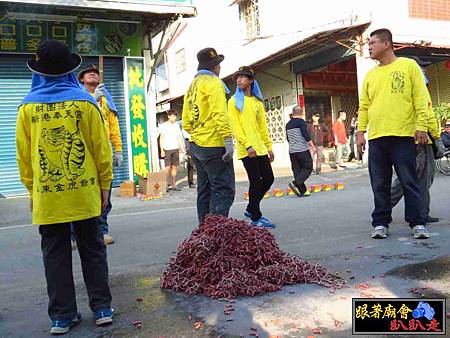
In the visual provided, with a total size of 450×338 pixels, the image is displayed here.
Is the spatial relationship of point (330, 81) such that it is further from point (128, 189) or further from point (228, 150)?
point (228, 150)

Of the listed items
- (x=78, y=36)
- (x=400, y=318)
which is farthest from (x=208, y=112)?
(x=78, y=36)

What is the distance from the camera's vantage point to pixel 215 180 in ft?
16.0

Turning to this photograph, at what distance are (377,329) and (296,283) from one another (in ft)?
3.32

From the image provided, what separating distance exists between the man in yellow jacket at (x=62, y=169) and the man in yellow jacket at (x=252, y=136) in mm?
2897

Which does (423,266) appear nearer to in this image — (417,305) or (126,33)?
(417,305)

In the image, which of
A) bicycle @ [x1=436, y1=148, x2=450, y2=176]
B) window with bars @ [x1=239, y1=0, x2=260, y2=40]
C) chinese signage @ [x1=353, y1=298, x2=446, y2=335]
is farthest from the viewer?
window with bars @ [x1=239, y1=0, x2=260, y2=40]

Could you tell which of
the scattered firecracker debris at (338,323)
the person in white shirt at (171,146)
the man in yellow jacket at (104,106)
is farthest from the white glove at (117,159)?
the person in white shirt at (171,146)

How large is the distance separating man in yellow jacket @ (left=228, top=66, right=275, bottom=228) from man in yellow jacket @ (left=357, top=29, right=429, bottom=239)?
4.54 feet

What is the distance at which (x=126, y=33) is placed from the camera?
1244 centimetres

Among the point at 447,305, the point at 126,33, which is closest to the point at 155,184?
the point at 126,33

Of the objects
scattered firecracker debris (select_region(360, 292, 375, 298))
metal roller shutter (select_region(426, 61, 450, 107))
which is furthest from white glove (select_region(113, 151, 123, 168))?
metal roller shutter (select_region(426, 61, 450, 107))

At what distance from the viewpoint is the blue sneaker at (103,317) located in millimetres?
3001

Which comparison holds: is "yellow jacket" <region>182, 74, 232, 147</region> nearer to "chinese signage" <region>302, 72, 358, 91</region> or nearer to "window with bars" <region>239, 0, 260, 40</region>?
"chinese signage" <region>302, 72, 358, 91</region>

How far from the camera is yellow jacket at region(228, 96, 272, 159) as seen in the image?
580cm
